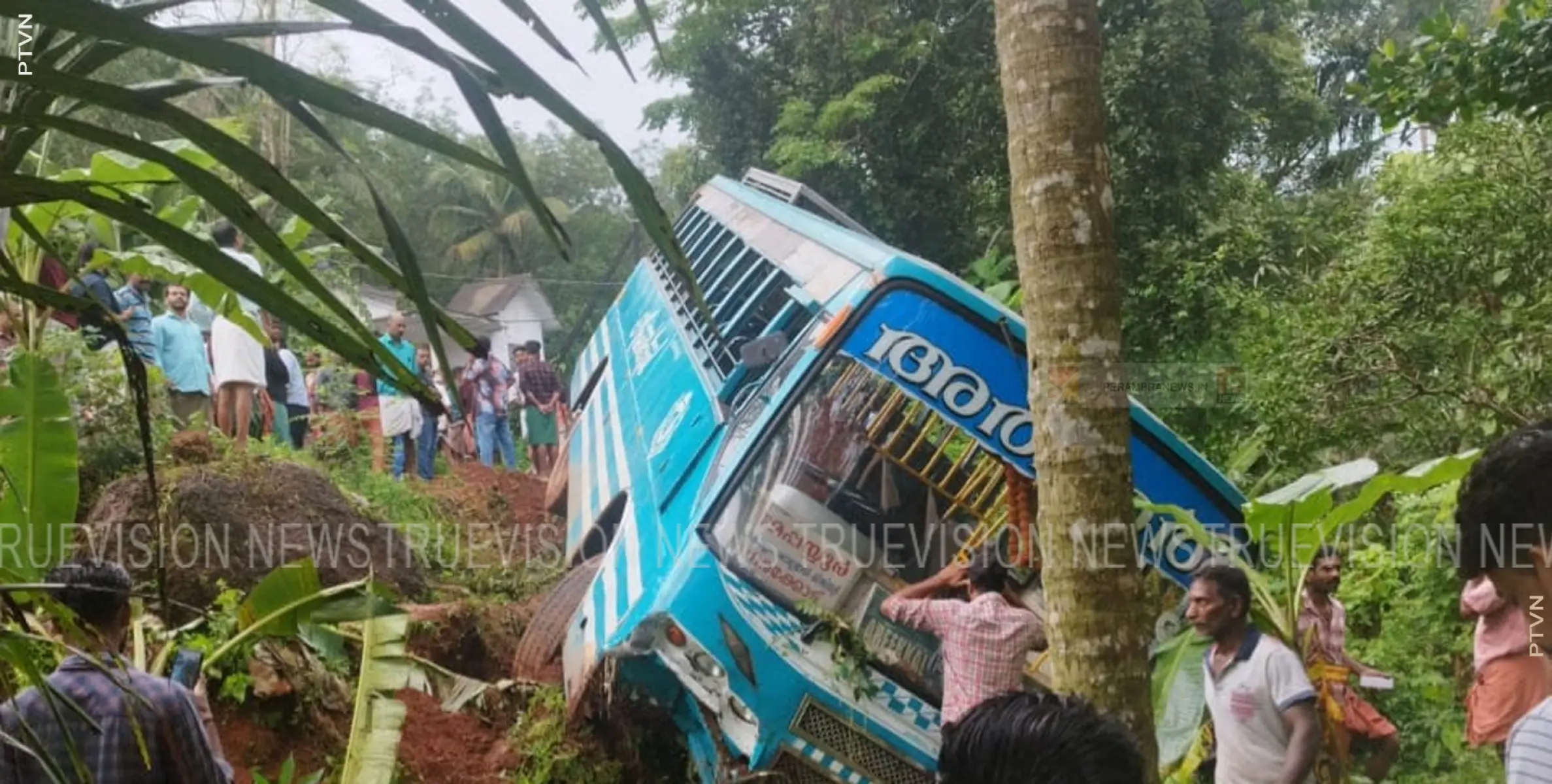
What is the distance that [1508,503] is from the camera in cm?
204

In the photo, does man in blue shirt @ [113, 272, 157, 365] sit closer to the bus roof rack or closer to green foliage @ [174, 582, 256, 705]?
green foliage @ [174, 582, 256, 705]

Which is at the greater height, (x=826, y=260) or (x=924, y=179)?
(x=924, y=179)

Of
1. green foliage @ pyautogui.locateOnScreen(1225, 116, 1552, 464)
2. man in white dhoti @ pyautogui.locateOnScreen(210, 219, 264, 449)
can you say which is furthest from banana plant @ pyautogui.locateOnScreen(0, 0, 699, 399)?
man in white dhoti @ pyautogui.locateOnScreen(210, 219, 264, 449)

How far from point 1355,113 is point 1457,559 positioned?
20.7 m

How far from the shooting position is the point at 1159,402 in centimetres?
1180

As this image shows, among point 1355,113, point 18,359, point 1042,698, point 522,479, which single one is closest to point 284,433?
point 522,479

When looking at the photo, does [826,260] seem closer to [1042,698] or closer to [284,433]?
[1042,698]

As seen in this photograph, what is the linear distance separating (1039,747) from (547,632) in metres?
5.13

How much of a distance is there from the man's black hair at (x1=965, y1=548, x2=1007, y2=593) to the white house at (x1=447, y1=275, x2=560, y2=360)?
26.5m

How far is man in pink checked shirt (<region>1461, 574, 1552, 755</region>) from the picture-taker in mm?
4328

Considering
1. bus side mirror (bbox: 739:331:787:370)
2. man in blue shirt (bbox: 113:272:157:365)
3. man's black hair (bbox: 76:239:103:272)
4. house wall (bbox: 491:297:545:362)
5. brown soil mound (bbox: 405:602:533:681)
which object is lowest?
brown soil mound (bbox: 405:602:533:681)

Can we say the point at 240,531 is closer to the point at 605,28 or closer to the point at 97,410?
the point at 97,410

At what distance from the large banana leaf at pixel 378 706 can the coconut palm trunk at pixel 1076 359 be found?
6.45ft

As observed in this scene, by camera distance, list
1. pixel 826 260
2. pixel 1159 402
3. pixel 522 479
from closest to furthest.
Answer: pixel 826 260 < pixel 1159 402 < pixel 522 479
